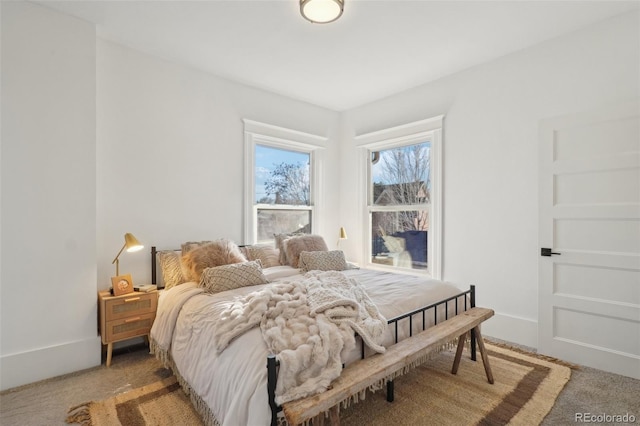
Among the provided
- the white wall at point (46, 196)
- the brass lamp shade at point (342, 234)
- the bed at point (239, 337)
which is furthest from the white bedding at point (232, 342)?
the brass lamp shade at point (342, 234)

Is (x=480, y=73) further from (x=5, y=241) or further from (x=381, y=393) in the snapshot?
(x=5, y=241)

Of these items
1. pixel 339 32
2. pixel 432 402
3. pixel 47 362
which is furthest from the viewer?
pixel 339 32

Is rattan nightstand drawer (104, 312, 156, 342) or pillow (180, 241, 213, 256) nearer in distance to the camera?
rattan nightstand drawer (104, 312, 156, 342)

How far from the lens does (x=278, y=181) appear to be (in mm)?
4191

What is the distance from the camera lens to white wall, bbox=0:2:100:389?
228 centimetres

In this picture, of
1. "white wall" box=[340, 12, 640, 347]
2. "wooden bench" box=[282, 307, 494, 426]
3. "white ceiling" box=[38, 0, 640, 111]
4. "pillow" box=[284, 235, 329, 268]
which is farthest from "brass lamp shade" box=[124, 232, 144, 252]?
"white wall" box=[340, 12, 640, 347]

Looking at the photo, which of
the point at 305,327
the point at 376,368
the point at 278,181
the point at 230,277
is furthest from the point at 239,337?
the point at 278,181

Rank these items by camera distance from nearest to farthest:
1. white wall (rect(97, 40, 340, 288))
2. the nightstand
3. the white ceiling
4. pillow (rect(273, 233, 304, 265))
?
the white ceiling
the nightstand
white wall (rect(97, 40, 340, 288))
pillow (rect(273, 233, 304, 265))

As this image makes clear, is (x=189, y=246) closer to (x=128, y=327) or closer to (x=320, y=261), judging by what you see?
(x=128, y=327)

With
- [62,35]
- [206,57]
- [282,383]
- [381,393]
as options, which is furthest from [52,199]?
[381,393]

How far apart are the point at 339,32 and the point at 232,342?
8.18 feet

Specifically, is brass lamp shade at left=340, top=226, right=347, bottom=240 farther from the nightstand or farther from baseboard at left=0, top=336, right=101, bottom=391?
baseboard at left=0, top=336, right=101, bottom=391

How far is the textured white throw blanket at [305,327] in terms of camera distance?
140 cm

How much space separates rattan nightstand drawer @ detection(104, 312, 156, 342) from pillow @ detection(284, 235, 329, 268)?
1336 millimetres
